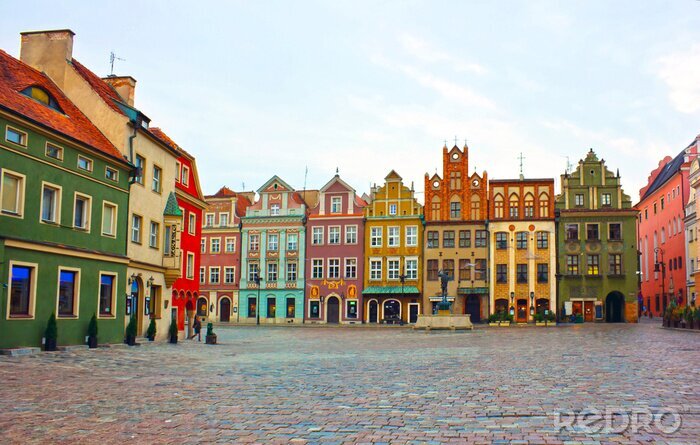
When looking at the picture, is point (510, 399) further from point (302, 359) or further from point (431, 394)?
point (302, 359)

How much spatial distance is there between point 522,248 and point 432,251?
27.8ft

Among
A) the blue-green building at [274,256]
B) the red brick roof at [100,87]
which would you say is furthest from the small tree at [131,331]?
the blue-green building at [274,256]

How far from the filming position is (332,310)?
69500 mm

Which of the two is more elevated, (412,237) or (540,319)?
(412,237)

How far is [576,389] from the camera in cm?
1347

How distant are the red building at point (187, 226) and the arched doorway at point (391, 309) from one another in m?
28.9

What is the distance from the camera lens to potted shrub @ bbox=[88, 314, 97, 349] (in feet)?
88.1

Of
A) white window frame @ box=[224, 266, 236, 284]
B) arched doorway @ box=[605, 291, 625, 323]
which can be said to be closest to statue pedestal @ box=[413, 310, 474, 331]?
arched doorway @ box=[605, 291, 625, 323]

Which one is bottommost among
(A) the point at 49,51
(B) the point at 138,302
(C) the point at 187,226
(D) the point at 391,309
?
(D) the point at 391,309

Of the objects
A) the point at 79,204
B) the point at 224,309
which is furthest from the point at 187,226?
the point at 224,309

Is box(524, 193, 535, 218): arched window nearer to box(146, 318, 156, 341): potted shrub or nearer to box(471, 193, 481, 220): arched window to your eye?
box(471, 193, 481, 220): arched window

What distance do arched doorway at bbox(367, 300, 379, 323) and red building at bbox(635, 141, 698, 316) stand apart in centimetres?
2682

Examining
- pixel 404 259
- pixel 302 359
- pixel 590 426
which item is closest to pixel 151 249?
pixel 302 359

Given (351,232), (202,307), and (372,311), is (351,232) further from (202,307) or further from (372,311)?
(202,307)
